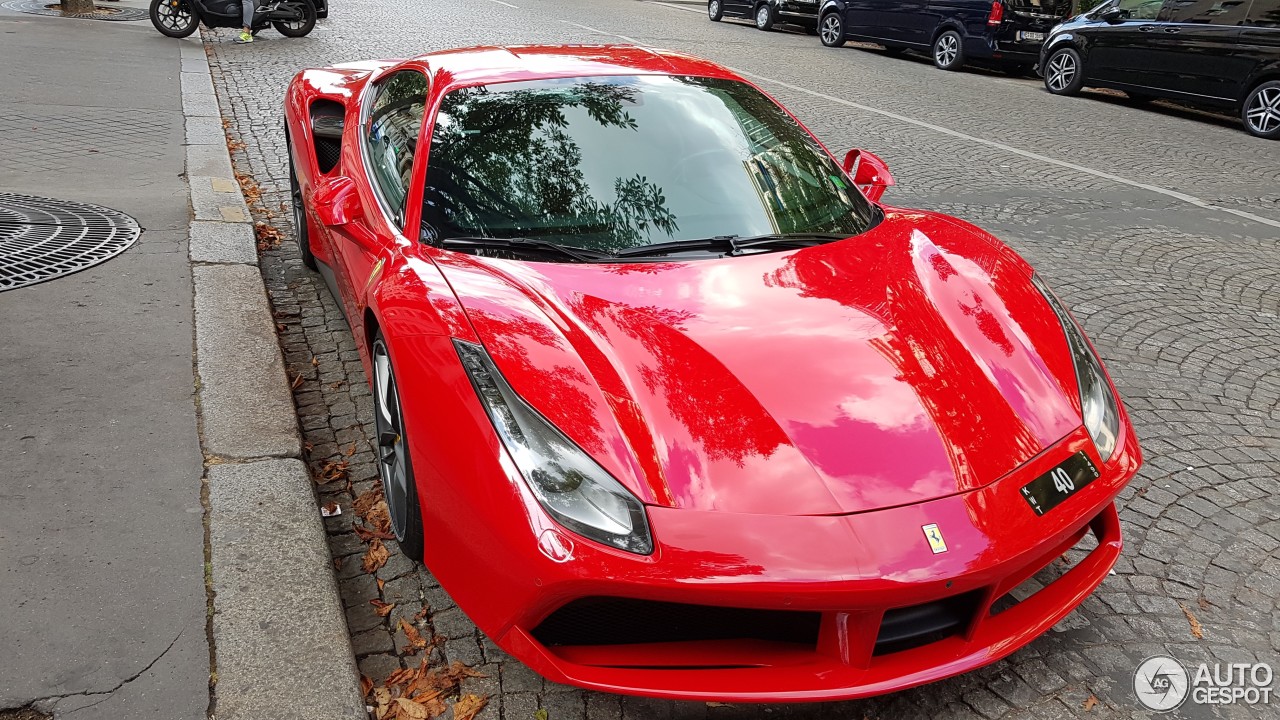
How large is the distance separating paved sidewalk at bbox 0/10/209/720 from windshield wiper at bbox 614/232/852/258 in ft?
5.03

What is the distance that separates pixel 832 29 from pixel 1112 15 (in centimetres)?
545

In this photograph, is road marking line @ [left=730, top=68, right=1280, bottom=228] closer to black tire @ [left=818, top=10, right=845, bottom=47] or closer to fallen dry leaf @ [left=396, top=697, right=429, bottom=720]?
black tire @ [left=818, top=10, right=845, bottom=47]

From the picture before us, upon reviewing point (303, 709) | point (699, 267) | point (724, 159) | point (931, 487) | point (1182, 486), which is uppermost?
point (724, 159)

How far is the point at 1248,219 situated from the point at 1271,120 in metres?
4.57

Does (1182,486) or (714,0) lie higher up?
(714,0)

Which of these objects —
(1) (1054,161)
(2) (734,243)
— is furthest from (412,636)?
(1) (1054,161)

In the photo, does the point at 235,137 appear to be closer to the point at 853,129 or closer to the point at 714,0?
the point at 853,129

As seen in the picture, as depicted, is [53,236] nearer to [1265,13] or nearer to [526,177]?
[526,177]

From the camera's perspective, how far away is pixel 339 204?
135 inches

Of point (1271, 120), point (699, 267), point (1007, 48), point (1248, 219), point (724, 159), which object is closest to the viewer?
point (699, 267)

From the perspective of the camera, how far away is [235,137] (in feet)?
25.5

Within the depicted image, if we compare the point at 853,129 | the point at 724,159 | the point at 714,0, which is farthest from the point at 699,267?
the point at 714,0

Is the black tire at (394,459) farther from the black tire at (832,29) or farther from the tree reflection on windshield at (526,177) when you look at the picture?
the black tire at (832,29)

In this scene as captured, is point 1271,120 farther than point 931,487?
Yes
